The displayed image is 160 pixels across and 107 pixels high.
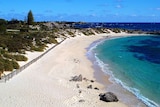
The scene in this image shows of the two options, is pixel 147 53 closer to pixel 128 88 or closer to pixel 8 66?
pixel 128 88

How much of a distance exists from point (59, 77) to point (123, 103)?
10.3 m

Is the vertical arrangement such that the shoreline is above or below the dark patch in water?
above

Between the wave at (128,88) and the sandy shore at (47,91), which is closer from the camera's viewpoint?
the sandy shore at (47,91)

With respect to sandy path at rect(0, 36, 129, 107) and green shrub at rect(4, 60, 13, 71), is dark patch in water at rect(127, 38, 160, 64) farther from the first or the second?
green shrub at rect(4, 60, 13, 71)

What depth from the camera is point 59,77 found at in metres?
32.2

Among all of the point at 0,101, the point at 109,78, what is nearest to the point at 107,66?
the point at 109,78

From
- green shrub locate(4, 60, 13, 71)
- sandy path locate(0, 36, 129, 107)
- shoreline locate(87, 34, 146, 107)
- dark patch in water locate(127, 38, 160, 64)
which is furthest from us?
dark patch in water locate(127, 38, 160, 64)

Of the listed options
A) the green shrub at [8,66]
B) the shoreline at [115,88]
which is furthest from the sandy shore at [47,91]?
the green shrub at [8,66]

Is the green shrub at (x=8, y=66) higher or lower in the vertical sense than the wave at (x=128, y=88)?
higher

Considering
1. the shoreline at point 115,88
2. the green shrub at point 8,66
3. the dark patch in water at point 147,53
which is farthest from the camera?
the dark patch in water at point 147,53

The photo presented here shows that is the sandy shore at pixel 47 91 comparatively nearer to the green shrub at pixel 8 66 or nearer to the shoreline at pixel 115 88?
the shoreline at pixel 115 88

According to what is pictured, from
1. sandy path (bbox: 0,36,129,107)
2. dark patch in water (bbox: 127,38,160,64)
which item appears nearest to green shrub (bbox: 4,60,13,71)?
sandy path (bbox: 0,36,129,107)

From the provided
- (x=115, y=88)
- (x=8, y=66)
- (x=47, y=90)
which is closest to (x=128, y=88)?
(x=115, y=88)

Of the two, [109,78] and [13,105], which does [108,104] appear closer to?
[13,105]
